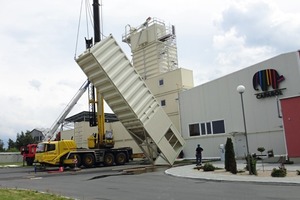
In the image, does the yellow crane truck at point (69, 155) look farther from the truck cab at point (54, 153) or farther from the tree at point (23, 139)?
the tree at point (23, 139)

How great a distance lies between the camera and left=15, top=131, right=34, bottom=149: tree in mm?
61062

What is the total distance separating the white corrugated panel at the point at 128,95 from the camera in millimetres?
20000

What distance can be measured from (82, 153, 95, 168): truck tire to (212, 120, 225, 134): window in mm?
10324

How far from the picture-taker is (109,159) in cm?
2750

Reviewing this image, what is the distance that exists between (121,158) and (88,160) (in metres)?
3.74

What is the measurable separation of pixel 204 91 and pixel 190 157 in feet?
20.2

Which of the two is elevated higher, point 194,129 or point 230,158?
point 194,129

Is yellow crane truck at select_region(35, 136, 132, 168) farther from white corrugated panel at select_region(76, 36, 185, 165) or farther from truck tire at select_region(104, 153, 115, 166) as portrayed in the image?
white corrugated panel at select_region(76, 36, 185, 165)

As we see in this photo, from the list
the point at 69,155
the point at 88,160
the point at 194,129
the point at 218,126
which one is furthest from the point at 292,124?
the point at 69,155

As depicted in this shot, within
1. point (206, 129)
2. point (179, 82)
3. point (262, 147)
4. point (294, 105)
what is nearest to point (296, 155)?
point (294, 105)

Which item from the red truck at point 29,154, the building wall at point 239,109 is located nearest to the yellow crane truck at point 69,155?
the red truck at point 29,154

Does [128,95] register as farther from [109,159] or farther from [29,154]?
[29,154]

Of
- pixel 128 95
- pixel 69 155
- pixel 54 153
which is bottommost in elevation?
pixel 69 155

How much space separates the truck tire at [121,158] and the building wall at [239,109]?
5.76m
